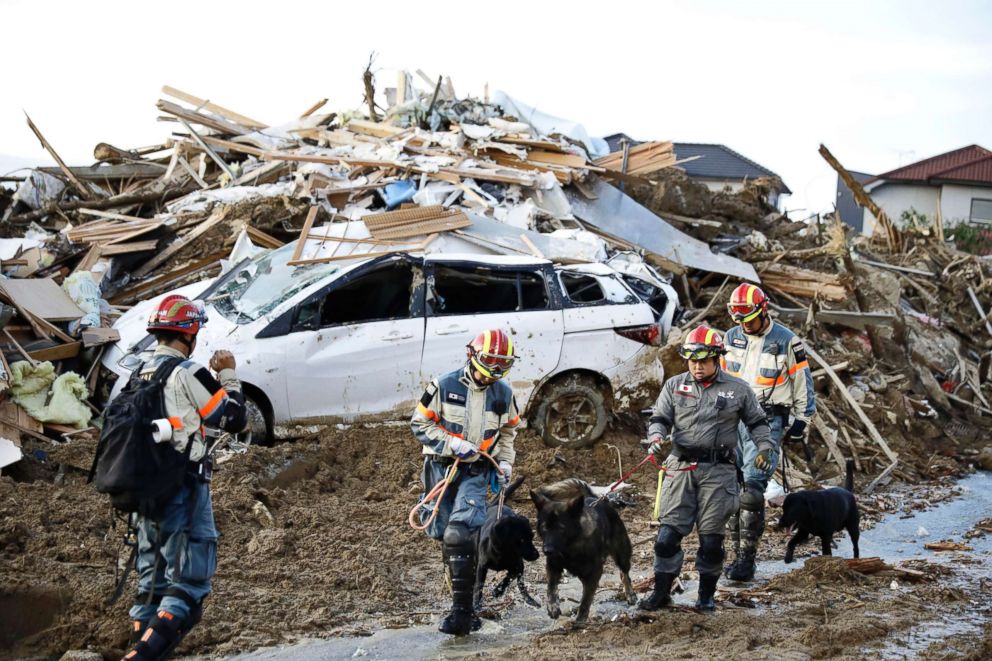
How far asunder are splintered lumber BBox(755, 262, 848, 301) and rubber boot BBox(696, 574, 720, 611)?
318 inches

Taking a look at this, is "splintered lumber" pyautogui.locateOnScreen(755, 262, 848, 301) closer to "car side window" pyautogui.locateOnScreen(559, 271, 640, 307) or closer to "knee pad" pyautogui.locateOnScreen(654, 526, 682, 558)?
"car side window" pyautogui.locateOnScreen(559, 271, 640, 307)

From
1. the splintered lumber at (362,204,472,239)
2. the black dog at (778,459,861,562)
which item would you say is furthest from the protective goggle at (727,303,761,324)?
the splintered lumber at (362,204,472,239)

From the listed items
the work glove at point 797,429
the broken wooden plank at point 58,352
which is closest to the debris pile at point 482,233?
the broken wooden plank at point 58,352

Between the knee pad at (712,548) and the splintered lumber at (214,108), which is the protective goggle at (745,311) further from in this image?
the splintered lumber at (214,108)

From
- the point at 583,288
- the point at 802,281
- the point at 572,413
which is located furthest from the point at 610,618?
the point at 802,281

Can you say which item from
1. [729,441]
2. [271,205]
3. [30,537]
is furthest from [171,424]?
[271,205]

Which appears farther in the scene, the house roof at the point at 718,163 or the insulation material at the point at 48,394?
the house roof at the point at 718,163

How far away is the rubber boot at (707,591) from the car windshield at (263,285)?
4.84m

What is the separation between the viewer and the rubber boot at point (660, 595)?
673 centimetres

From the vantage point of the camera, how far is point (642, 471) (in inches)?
419

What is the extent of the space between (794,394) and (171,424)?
4789 mm

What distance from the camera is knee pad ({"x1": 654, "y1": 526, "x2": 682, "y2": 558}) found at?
6.73m

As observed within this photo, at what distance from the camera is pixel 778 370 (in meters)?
7.89

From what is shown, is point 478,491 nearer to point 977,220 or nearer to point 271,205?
point 271,205
